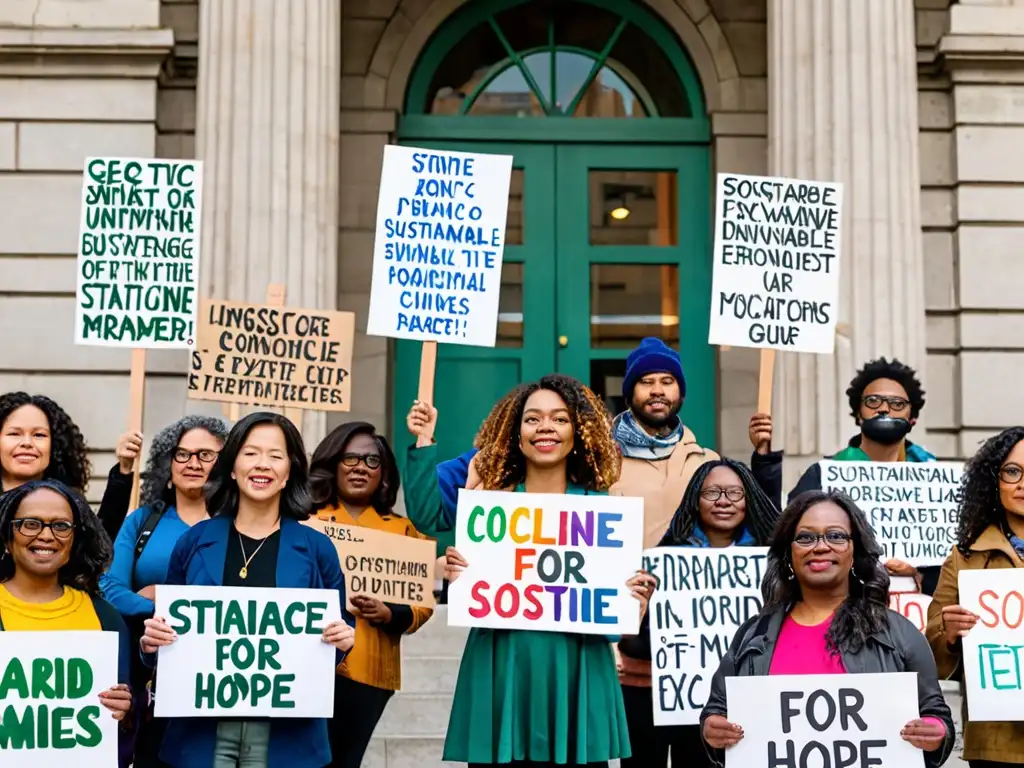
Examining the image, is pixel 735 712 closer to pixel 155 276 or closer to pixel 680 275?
pixel 155 276

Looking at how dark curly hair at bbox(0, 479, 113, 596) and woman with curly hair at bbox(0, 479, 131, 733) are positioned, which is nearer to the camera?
woman with curly hair at bbox(0, 479, 131, 733)

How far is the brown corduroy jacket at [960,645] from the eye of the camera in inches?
249

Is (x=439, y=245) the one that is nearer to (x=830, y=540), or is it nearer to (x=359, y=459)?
(x=359, y=459)

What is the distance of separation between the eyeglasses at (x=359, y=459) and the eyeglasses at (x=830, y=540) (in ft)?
7.76

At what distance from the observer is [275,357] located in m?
8.87

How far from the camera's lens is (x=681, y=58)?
46.9 feet

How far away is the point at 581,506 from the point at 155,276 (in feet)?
11.3

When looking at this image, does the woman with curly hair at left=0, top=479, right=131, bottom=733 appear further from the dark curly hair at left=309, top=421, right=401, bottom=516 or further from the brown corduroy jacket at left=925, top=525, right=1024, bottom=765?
the brown corduroy jacket at left=925, top=525, right=1024, bottom=765

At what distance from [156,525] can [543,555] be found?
1653 millimetres

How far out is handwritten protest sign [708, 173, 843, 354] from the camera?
29.2 feet

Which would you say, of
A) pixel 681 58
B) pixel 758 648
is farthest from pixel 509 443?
pixel 681 58

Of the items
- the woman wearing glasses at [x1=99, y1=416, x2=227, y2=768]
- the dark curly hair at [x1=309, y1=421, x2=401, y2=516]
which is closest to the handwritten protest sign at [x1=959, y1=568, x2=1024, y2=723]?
the dark curly hair at [x1=309, y1=421, x2=401, y2=516]

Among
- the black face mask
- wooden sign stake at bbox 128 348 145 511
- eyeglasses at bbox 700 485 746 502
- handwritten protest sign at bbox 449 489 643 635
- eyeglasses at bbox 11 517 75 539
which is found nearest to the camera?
eyeglasses at bbox 11 517 75 539

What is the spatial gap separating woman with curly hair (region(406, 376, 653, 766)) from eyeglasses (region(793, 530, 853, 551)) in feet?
2.99
